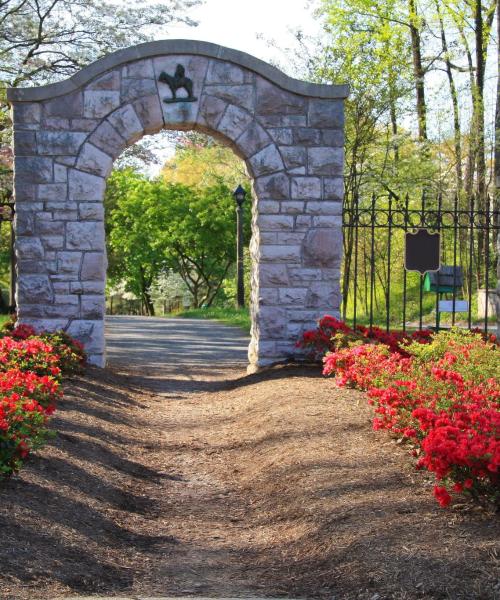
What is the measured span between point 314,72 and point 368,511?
585 inches

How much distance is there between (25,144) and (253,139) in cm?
268

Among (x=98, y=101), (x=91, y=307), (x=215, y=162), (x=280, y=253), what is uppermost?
(x=215, y=162)

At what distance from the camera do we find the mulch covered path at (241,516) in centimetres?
410

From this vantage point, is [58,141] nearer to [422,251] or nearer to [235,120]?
[235,120]

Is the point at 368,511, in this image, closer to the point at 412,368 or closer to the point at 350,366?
the point at 412,368

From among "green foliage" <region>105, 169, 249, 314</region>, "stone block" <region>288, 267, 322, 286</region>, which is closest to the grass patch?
"green foliage" <region>105, 169, 249, 314</region>

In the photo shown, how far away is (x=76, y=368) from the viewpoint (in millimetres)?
9977

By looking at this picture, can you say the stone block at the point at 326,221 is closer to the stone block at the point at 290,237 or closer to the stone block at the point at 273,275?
the stone block at the point at 290,237

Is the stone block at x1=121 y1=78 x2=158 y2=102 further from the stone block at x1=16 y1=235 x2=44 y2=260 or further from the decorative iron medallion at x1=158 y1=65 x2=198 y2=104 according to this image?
the stone block at x1=16 y1=235 x2=44 y2=260

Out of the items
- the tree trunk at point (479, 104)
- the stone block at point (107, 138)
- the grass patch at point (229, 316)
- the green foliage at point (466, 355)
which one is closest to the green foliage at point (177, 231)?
the grass patch at point (229, 316)

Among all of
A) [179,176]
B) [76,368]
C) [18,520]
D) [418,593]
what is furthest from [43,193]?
[179,176]

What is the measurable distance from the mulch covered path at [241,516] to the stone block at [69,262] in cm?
276

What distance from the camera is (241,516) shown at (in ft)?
18.6

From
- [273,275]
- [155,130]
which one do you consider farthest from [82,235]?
[273,275]
